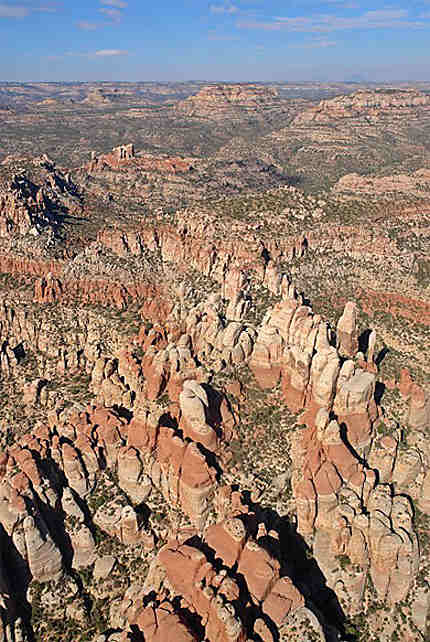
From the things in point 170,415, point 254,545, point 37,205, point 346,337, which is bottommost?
point 254,545

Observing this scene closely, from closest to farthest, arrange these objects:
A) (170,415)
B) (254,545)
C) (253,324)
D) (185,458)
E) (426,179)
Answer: (254,545) → (185,458) → (170,415) → (253,324) → (426,179)

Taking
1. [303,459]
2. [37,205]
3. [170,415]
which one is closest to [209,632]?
[303,459]

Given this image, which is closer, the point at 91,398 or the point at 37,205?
the point at 91,398

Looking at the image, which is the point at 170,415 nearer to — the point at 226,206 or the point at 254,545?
the point at 254,545

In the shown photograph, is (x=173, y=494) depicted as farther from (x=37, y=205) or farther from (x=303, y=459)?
(x=37, y=205)

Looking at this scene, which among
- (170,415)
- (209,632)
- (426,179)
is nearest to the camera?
(209,632)

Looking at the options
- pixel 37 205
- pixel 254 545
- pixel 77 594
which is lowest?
pixel 77 594

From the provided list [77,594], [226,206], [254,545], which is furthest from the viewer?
[226,206]

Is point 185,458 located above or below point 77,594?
above

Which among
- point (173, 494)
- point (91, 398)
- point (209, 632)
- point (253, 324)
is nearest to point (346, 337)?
point (253, 324)
